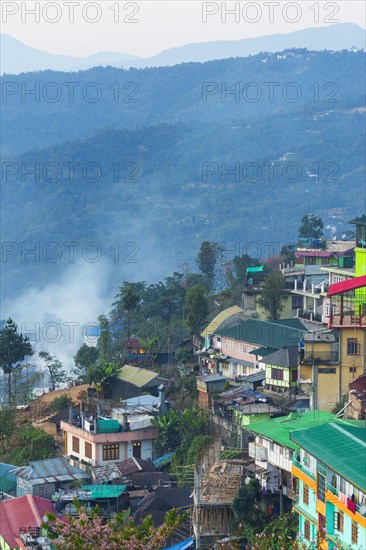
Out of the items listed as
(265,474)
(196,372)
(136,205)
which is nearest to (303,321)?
(196,372)

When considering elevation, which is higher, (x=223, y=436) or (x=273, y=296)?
(x=273, y=296)

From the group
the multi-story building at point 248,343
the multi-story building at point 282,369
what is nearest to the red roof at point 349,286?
the multi-story building at point 282,369

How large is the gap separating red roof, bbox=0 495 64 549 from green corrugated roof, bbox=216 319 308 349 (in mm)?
11235

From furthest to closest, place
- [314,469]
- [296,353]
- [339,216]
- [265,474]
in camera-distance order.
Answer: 1. [339,216]
2. [296,353]
3. [265,474]
4. [314,469]

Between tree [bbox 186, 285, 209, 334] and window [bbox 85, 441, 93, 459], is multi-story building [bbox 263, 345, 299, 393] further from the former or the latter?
tree [bbox 186, 285, 209, 334]

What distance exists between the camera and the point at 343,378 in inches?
1523

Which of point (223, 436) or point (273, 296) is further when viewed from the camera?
point (273, 296)

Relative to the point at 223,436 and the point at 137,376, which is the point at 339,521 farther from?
the point at 137,376

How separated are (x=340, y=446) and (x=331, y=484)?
909mm

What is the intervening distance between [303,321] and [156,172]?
131107 mm

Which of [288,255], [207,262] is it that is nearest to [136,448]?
[288,255]

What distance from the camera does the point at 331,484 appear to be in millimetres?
28203

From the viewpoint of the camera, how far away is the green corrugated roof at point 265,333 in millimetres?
47188

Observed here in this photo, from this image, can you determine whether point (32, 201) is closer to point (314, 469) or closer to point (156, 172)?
point (156, 172)
